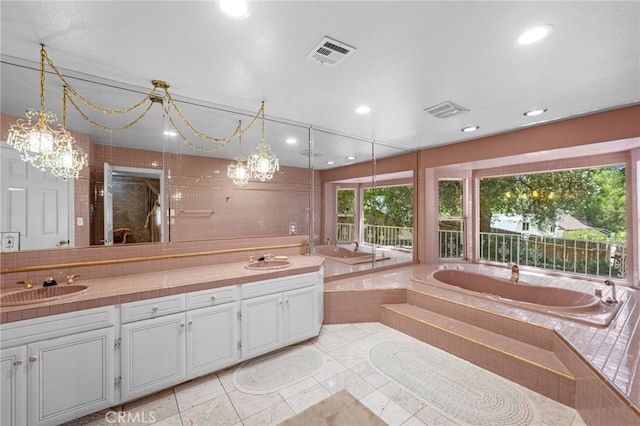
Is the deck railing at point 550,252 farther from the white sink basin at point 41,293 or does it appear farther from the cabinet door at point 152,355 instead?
the white sink basin at point 41,293

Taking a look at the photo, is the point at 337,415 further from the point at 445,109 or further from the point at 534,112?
the point at 534,112

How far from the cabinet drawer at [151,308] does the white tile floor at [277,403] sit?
670mm

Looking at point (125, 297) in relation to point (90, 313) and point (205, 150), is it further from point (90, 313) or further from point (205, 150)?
point (205, 150)

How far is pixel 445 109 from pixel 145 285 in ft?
11.1

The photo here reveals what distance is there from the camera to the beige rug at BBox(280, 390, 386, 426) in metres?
1.77

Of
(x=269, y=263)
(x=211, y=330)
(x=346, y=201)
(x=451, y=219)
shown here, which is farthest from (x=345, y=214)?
(x=211, y=330)

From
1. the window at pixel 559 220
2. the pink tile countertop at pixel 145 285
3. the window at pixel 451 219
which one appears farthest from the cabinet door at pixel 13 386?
the window at pixel 559 220

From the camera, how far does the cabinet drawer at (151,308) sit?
1846mm

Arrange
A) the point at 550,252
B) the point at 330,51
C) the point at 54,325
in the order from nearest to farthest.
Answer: the point at 54,325, the point at 330,51, the point at 550,252

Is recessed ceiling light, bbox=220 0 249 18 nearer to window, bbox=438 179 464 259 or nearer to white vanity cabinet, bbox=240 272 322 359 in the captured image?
white vanity cabinet, bbox=240 272 322 359

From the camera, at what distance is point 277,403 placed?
1966 millimetres

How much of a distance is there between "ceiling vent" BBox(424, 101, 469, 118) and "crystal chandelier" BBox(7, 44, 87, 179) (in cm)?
337

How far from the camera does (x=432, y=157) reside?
186 inches

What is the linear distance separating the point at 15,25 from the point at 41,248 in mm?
1535
